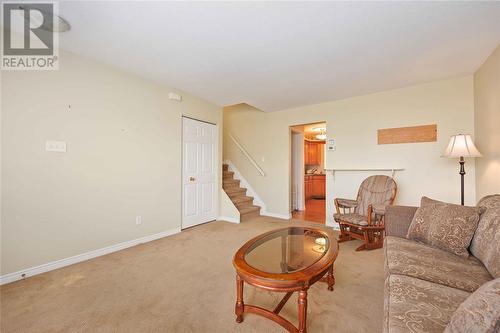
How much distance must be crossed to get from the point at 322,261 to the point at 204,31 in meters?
2.19

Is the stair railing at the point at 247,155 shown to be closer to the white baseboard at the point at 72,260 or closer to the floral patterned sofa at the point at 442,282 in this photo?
the white baseboard at the point at 72,260

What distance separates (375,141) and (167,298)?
3.66 meters

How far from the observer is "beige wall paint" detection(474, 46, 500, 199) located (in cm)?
226

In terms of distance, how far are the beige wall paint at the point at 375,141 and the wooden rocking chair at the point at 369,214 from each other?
44 centimetres

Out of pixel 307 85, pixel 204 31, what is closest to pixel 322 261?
pixel 204 31

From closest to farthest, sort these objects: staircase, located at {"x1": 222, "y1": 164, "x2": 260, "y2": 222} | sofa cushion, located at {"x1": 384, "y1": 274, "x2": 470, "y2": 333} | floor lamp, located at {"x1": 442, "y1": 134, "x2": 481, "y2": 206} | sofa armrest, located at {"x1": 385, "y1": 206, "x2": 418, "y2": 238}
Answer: sofa cushion, located at {"x1": 384, "y1": 274, "x2": 470, "y2": 333}, sofa armrest, located at {"x1": 385, "y1": 206, "x2": 418, "y2": 238}, floor lamp, located at {"x1": 442, "y1": 134, "x2": 481, "y2": 206}, staircase, located at {"x1": 222, "y1": 164, "x2": 260, "y2": 222}

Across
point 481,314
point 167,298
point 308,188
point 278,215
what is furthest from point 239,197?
point 481,314

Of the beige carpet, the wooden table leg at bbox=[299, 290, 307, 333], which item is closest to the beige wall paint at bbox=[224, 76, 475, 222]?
the beige carpet

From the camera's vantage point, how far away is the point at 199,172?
13.1 ft

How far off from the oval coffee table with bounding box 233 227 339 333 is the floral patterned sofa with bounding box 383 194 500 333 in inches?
15.9

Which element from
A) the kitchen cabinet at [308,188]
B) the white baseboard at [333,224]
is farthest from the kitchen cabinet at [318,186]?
the white baseboard at [333,224]

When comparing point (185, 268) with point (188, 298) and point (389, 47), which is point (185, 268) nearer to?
point (188, 298)

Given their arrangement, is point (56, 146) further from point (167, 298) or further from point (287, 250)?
point (287, 250)

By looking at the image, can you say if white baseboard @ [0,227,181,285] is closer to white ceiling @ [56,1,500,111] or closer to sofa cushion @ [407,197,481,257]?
white ceiling @ [56,1,500,111]
